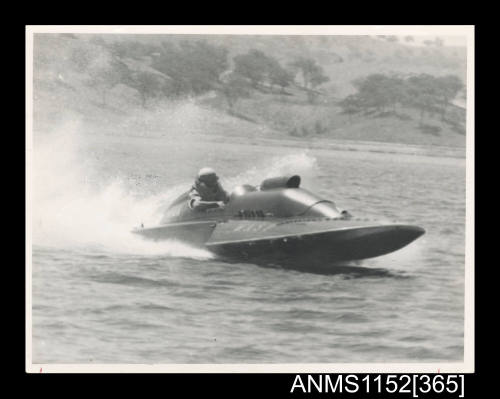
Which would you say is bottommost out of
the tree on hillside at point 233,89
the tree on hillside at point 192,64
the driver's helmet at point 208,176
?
the driver's helmet at point 208,176

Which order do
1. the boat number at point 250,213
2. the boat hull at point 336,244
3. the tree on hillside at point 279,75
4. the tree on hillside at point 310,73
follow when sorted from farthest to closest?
the boat number at point 250,213 < the tree on hillside at point 279,75 < the tree on hillside at point 310,73 < the boat hull at point 336,244

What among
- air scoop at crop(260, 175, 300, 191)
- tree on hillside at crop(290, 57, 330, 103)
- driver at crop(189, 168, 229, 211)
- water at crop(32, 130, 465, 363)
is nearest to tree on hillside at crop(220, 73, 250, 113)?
water at crop(32, 130, 465, 363)

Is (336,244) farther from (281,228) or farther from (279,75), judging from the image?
(279,75)

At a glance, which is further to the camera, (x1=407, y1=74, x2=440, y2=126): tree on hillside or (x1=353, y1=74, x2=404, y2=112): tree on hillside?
(x1=353, y1=74, x2=404, y2=112): tree on hillside

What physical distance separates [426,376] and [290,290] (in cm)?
293

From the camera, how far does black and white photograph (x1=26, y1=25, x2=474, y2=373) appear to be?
53.7 ft

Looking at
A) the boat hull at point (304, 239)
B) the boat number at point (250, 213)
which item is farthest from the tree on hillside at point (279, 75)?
the boat hull at point (304, 239)

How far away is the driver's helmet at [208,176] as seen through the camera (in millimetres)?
19125

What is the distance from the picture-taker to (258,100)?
64.1 ft

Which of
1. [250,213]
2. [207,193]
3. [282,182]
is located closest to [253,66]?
[282,182]

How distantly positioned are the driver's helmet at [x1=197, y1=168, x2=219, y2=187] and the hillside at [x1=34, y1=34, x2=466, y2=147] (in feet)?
2.81

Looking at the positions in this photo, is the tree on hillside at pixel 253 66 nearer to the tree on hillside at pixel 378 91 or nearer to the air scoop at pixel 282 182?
the tree on hillside at pixel 378 91

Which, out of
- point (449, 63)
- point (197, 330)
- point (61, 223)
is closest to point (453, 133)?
point (449, 63)

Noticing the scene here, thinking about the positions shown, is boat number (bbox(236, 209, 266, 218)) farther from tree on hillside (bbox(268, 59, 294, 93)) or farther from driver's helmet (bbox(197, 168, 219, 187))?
tree on hillside (bbox(268, 59, 294, 93))
